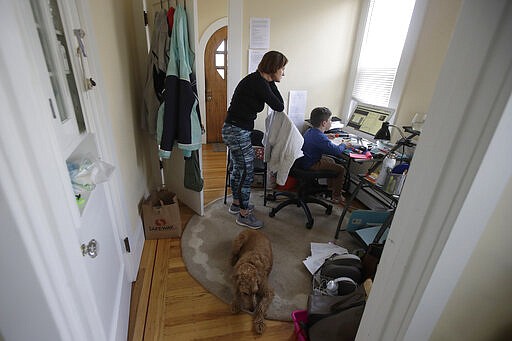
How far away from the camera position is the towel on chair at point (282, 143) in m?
2.04

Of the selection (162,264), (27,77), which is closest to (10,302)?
(27,77)

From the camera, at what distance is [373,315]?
665 millimetres

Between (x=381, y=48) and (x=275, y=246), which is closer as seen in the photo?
(x=275, y=246)

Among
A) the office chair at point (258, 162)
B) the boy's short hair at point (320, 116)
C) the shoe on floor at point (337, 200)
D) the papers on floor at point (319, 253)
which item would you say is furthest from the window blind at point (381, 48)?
the papers on floor at point (319, 253)

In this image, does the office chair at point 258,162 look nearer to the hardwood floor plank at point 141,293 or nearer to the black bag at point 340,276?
the hardwood floor plank at point 141,293

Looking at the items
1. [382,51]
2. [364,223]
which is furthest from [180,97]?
[382,51]

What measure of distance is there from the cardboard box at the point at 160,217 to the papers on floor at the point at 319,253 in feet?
3.72

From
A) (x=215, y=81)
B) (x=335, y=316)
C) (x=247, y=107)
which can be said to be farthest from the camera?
(x=215, y=81)

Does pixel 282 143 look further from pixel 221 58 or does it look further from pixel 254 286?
pixel 221 58

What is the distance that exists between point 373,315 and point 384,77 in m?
2.65

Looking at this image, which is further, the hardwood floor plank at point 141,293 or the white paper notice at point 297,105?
the white paper notice at point 297,105

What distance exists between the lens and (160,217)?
80.0 inches

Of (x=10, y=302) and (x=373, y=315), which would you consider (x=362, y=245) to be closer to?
(x=373, y=315)

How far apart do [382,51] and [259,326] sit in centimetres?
287
